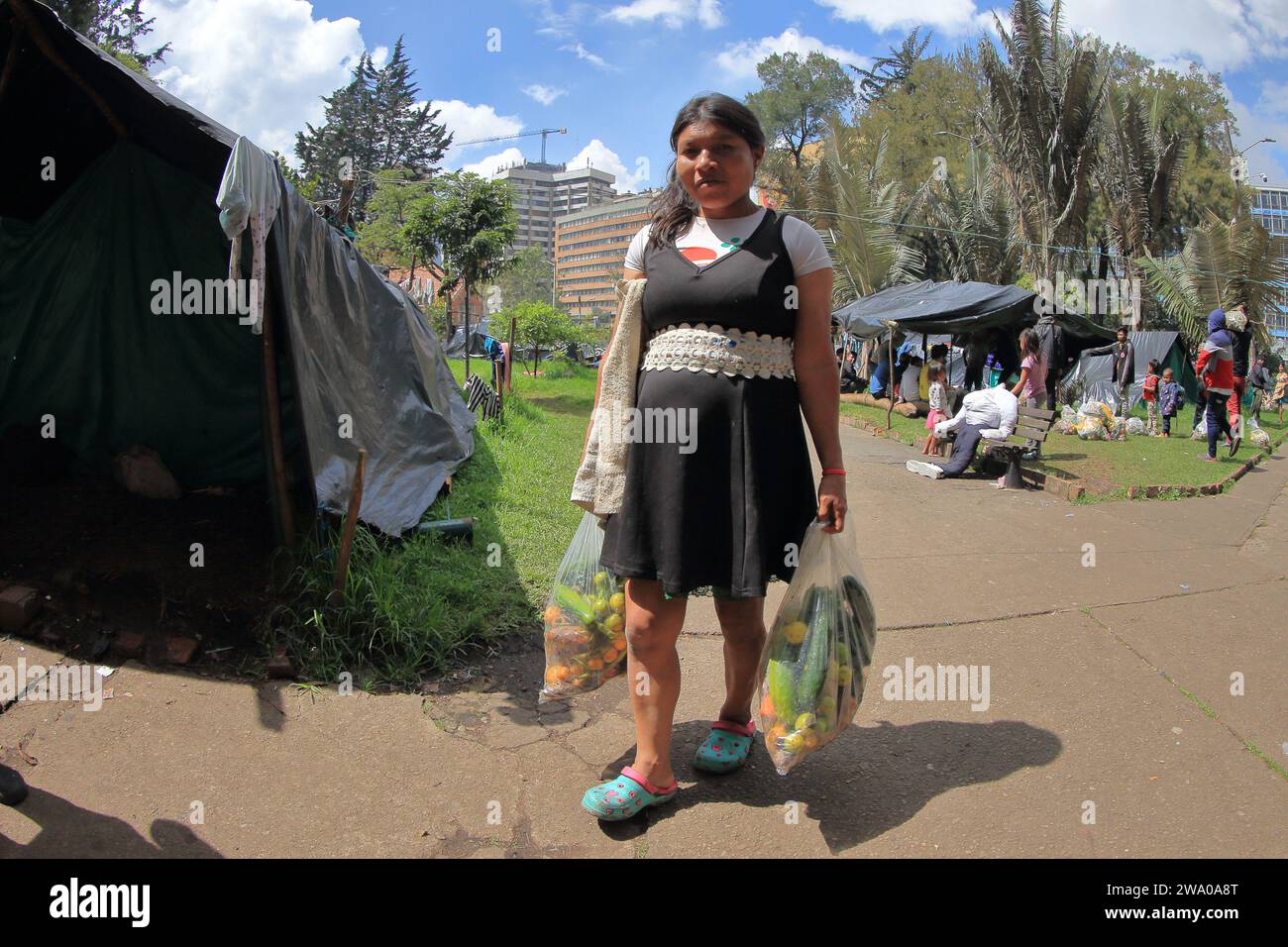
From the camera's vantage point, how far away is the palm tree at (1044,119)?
729 inches

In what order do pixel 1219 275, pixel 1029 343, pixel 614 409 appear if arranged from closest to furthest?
pixel 614 409
pixel 1029 343
pixel 1219 275

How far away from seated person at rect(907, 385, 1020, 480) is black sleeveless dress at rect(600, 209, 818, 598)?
6975mm

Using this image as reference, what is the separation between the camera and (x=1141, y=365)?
21328mm

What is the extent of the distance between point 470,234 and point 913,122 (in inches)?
978

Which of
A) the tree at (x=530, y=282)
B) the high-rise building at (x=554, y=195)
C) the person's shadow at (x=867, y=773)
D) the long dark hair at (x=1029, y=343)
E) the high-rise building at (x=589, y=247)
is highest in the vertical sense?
the high-rise building at (x=554, y=195)

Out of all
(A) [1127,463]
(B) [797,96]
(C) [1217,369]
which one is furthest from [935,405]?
(B) [797,96]

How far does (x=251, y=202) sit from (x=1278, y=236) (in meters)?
25.3

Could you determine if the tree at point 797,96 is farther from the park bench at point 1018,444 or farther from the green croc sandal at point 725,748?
the green croc sandal at point 725,748

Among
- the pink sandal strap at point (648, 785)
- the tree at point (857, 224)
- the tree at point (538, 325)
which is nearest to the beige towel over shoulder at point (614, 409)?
the pink sandal strap at point (648, 785)

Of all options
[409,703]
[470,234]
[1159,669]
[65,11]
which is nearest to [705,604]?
[409,703]

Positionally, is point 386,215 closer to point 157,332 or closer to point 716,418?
point 157,332

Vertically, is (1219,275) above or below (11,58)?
above

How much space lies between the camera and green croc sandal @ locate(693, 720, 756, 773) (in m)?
2.85
